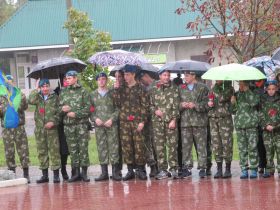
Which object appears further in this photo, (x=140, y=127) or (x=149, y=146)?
(x=149, y=146)

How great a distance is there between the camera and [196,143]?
461 inches

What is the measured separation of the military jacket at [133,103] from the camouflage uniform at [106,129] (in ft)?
0.52

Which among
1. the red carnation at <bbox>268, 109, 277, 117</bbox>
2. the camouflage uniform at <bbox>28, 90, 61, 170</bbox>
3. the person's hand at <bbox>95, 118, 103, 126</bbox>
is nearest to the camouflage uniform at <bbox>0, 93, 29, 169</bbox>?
the camouflage uniform at <bbox>28, 90, 61, 170</bbox>

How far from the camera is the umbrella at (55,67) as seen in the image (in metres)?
11.8

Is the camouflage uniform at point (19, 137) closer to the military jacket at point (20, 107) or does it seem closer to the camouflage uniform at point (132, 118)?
the military jacket at point (20, 107)

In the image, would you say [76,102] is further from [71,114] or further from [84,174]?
[84,174]

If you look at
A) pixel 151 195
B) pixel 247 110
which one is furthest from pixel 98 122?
pixel 247 110

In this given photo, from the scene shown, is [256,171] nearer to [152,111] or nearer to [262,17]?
[152,111]

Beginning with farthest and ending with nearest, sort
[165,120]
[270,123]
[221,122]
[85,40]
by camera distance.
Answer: [85,40], [165,120], [221,122], [270,123]

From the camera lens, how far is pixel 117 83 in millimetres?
11906

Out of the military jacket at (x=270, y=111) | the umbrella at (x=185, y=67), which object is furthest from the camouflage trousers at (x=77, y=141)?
the military jacket at (x=270, y=111)

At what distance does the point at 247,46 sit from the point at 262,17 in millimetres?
701

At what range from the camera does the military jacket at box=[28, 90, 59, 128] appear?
1189cm

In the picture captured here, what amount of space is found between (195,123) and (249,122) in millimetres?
936
